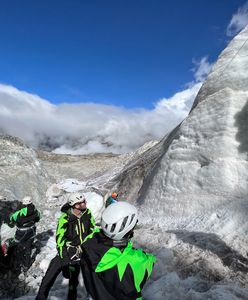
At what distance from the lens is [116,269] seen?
346 cm

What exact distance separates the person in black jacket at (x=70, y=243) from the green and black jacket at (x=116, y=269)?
8.08 feet

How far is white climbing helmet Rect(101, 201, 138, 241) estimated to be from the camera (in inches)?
142

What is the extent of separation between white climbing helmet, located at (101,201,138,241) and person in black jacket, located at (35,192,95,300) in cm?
259

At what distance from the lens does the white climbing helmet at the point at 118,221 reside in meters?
3.60

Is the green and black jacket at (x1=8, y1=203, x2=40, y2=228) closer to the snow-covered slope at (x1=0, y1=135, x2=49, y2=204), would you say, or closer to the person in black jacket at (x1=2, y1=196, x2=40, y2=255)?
the person in black jacket at (x1=2, y1=196, x2=40, y2=255)

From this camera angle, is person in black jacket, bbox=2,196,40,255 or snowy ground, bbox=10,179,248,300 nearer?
snowy ground, bbox=10,179,248,300

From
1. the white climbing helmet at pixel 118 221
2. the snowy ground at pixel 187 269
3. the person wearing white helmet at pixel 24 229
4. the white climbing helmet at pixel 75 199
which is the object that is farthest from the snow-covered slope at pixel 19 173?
the white climbing helmet at pixel 118 221

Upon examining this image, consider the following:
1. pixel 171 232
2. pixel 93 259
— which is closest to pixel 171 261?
pixel 171 232

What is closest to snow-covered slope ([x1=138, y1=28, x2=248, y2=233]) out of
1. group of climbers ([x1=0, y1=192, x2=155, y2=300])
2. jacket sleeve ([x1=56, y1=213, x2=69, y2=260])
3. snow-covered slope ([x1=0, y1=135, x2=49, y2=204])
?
jacket sleeve ([x1=56, y1=213, x2=69, y2=260])

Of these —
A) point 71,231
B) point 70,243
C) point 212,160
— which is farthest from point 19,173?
point 70,243

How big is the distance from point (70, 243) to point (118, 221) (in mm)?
3147

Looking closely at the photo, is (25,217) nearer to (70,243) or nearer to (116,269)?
(70,243)

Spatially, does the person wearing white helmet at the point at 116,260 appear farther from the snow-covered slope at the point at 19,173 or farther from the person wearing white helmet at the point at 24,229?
the snow-covered slope at the point at 19,173

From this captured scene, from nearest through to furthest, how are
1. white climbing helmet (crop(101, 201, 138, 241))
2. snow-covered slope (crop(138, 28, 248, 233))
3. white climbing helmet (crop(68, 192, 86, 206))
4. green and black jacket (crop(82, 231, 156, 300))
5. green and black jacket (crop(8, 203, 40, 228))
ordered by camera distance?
green and black jacket (crop(82, 231, 156, 300)) → white climbing helmet (crop(101, 201, 138, 241)) → white climbing helmet (crop(68, 192, 86, 206)) → green and black jacket (crop(8, 203, 40, 228)) → snow-covered slope (crop(138, 28, 248, 233))
